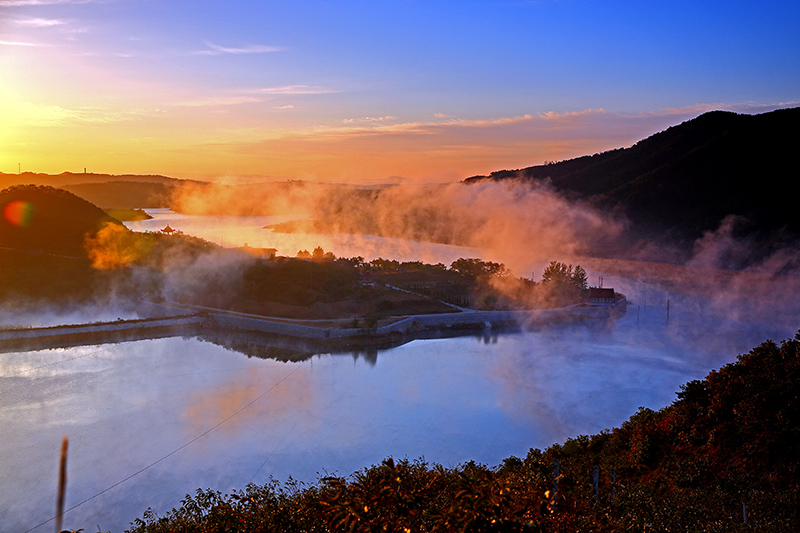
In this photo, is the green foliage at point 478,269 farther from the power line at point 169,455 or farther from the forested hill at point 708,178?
the forested hill at point 708,178

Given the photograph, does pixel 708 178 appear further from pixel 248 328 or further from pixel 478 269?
pixel 248 328

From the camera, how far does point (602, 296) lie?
92.2ft

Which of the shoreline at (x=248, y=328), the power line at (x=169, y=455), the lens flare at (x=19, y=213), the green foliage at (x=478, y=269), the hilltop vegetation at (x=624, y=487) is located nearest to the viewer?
the hilltop vegetation at (x=624, y=487)

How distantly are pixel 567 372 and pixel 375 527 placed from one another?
14.8 metres

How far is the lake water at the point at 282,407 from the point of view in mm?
9938

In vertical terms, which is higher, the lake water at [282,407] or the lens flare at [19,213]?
the lens flare at [19,213]

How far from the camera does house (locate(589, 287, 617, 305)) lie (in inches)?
1101

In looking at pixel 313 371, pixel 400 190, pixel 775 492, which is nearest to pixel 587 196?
pixel 400 190

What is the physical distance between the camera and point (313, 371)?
1711 cm

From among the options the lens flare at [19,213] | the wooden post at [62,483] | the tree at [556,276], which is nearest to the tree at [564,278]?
the tree at [556,276]

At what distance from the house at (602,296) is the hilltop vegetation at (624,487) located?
20.0 m

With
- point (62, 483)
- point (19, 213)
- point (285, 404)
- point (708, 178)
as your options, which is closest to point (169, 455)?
point (62, 483)

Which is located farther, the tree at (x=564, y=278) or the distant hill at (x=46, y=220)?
the distant hill at (x=46, y=220)

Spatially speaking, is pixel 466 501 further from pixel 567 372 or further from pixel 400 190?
pixel 400 190
